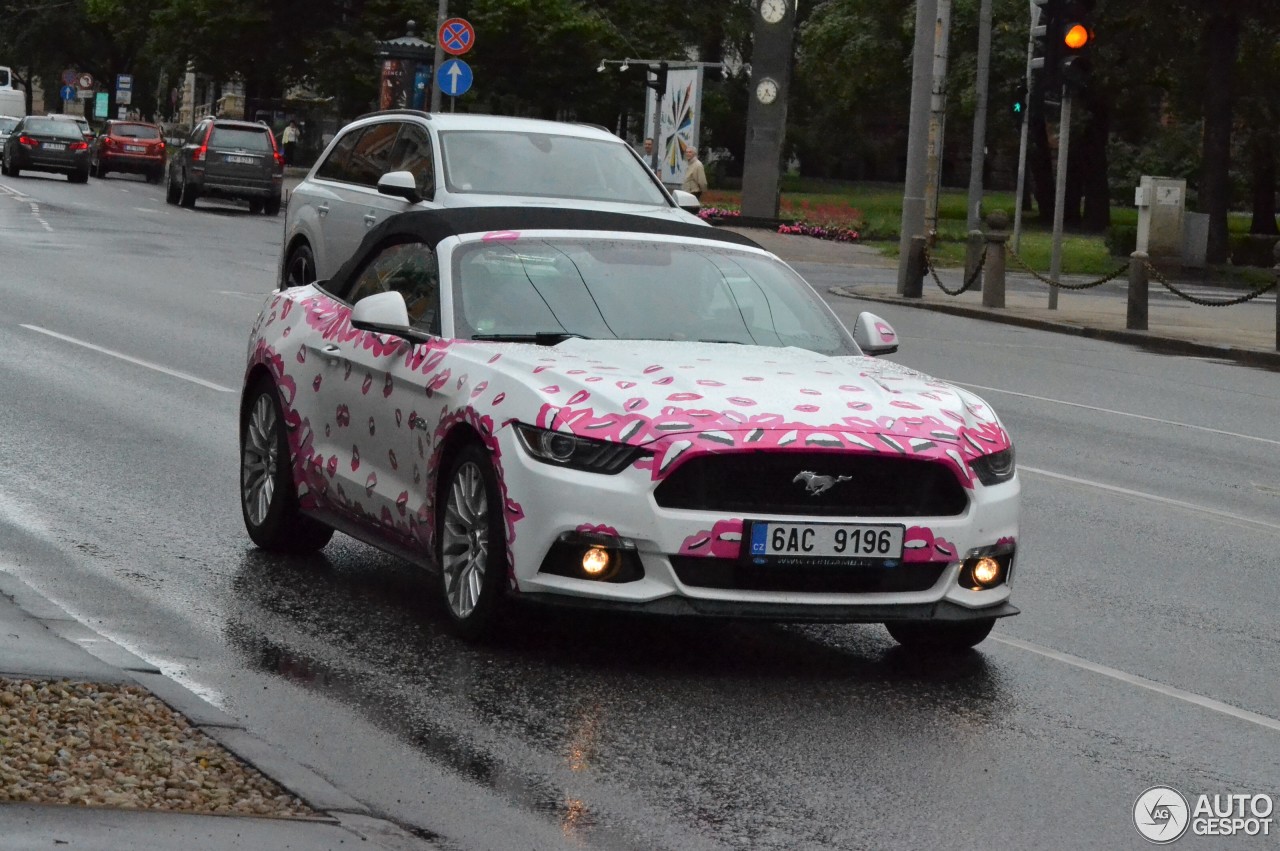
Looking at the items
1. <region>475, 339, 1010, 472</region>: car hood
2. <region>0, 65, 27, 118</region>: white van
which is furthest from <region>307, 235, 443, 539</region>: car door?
<region>0, 65, 27, 118</region>: white van

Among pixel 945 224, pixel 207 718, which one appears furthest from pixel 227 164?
pixel 207 718

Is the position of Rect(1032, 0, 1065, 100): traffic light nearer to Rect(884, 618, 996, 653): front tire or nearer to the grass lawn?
the grass lawn

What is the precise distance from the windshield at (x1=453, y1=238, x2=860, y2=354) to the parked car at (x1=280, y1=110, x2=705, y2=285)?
6278 mm

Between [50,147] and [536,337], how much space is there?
158 ft

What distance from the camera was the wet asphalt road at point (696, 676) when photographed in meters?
5.62

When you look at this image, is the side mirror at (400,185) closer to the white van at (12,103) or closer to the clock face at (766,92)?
the clock face at (766,92)

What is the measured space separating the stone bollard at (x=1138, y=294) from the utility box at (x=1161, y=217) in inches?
455

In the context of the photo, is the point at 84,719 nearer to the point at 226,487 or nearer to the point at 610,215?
the point at 610,215

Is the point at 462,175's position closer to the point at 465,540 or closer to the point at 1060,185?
the point at 465,540

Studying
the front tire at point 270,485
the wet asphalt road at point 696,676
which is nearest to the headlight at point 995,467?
the wet asphalt road at point 696,676

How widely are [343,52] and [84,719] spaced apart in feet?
209

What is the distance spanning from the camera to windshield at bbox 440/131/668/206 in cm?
1519

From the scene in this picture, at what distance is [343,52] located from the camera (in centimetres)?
6775

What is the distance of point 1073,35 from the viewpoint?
2731 centimetres
